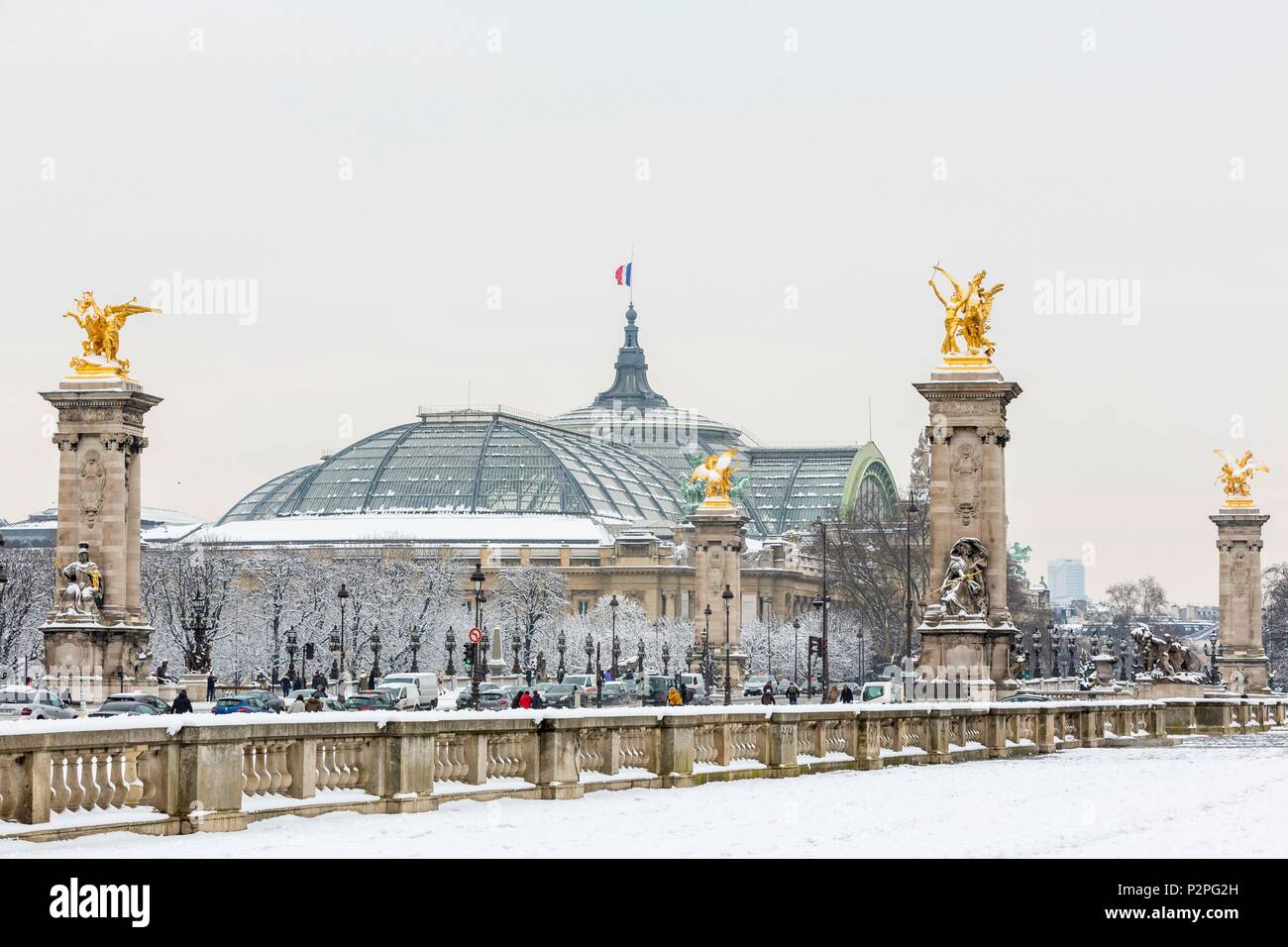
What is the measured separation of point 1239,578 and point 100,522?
186 ft

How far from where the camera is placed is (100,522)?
267 ft

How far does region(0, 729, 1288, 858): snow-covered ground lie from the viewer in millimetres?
22203

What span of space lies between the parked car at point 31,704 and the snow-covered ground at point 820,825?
31.5m

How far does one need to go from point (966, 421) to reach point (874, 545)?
234 feet

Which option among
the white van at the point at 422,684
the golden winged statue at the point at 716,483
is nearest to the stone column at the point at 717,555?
the golden winged statue at the point at 716,483

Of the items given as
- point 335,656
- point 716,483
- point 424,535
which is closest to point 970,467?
point 335,656

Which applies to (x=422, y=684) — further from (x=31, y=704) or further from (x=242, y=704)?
(x=31, y=704)

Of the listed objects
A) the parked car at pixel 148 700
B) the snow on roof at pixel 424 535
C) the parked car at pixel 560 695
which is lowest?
the parked car at pixel 560 695

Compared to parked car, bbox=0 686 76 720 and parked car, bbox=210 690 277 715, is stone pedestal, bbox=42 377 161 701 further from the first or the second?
parked car, bbox=210 690 277 715

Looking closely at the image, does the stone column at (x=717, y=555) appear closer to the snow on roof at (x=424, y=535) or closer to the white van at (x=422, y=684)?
the white van at (x=422, y=684)

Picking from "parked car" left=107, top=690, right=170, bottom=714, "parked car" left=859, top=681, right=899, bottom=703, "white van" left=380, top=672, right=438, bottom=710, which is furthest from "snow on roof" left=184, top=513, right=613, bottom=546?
"parked car" left=107, top=690, right=170, bottom=714

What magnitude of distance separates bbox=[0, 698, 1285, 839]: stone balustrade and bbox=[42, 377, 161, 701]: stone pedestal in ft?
145

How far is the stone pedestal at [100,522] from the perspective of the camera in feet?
263
